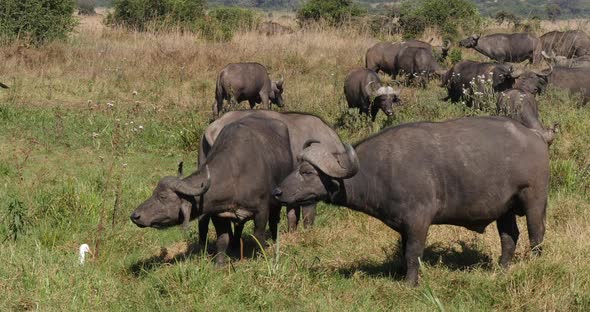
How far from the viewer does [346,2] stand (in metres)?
29.3

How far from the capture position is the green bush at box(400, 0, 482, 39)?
23975 mm

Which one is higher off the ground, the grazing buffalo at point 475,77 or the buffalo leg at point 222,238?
the buffalo leg at point 222,238

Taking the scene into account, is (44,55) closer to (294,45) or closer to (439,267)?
(294,45)

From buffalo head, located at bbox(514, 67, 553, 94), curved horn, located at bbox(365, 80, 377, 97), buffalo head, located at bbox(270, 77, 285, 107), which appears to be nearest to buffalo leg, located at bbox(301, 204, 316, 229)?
buffalo head, located at bbox(514, 67, 553, 94)

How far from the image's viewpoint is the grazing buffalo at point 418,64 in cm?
1731

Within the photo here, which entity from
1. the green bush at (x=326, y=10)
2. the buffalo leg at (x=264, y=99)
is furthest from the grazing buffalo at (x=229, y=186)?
the green bush at (x=326, y=10)

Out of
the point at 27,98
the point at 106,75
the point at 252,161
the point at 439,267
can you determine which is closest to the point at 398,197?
the point at 439,267

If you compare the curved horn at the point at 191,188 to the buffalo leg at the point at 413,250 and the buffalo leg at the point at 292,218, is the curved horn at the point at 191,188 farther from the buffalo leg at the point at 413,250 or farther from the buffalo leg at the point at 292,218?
the buffalo leg at the point at 292,218

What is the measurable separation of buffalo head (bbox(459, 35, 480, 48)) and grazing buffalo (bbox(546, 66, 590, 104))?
8.25m

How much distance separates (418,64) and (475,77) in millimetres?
3605

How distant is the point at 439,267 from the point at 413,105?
7266 millimetres

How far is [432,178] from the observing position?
5594 millimetres

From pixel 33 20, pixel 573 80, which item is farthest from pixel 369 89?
pixel 33 20

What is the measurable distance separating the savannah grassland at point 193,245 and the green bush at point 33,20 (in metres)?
4.50
